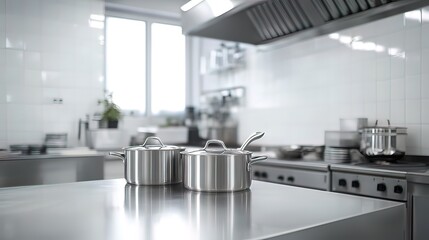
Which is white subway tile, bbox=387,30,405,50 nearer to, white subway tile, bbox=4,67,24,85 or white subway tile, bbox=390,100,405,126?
white subway tile, bbox=390,100,405,126

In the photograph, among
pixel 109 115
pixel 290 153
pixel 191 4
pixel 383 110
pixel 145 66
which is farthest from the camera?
pixel 145 66

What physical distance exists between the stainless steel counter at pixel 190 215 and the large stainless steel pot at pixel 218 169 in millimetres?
29

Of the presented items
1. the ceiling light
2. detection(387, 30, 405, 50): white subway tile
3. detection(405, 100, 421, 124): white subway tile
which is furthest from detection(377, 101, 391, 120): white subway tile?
the ceiling light

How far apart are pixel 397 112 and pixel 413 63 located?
34 centimetres

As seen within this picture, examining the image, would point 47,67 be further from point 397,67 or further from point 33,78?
point 397,67

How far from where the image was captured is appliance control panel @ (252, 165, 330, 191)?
2.38m

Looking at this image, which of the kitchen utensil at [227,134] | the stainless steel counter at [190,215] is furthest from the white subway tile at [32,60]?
the stainless steel counter at [190,215]

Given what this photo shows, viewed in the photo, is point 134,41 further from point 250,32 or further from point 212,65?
point 250,32

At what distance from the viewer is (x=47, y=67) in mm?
3471

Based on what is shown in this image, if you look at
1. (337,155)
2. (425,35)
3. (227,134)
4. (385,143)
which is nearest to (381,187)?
(385,143)

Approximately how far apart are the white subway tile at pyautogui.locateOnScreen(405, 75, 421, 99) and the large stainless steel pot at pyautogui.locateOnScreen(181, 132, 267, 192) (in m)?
1.73

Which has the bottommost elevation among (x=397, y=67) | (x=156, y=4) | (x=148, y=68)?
(x=397, y=67)

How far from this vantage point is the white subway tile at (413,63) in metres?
2.46

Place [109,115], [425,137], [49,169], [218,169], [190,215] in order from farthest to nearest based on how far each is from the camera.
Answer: [109,115] → [49,169] → [425,137] → [218,169] → [190,215]
